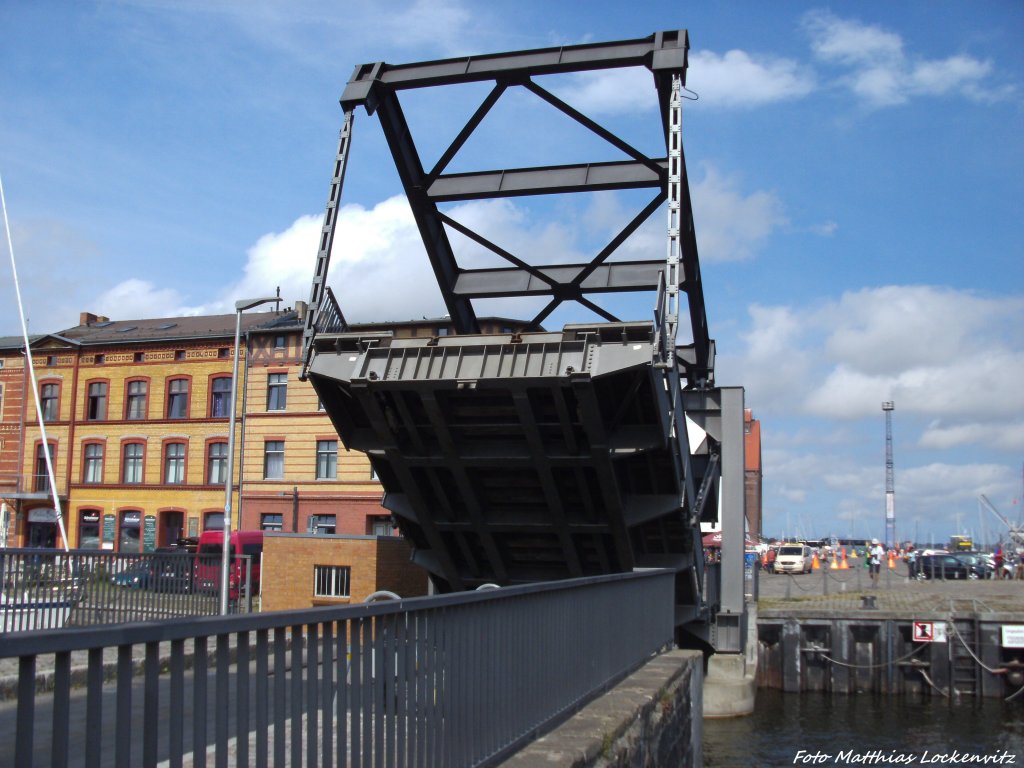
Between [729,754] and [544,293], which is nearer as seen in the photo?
[544,293]

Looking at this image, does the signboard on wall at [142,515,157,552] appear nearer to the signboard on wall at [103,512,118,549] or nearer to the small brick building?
the signboard on wall at [103,512,118,549]

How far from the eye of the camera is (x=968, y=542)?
8450 centimetres

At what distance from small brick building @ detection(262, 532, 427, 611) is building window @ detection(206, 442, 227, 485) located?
24658mm

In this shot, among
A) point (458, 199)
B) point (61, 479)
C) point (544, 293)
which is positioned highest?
point (458, 199)

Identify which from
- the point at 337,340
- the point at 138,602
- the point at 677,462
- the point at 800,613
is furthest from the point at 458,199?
the point at 800,613

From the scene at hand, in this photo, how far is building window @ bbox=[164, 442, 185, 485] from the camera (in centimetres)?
4262

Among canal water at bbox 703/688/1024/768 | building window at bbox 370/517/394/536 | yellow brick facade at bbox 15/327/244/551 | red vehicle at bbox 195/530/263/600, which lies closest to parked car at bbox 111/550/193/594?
red vehicle at bbox 195/530/263/600

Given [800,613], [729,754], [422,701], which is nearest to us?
[422,701]

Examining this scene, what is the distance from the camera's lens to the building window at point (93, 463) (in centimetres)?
4453

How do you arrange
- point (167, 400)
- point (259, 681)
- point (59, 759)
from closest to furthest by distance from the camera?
point (59, 759), point (259, 681), point (167, 400)

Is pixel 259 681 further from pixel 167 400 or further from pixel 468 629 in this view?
pixel 167 400

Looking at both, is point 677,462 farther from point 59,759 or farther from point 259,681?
point 59,759

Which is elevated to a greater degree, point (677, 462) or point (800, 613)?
point (677, 462)

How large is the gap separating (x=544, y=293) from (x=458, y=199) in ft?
6.28
